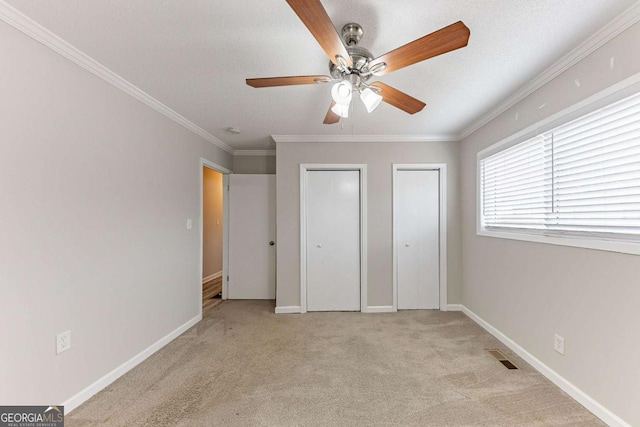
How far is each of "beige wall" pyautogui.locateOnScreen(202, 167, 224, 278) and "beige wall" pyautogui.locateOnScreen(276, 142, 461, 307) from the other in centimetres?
221

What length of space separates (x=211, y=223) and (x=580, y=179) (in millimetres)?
5300

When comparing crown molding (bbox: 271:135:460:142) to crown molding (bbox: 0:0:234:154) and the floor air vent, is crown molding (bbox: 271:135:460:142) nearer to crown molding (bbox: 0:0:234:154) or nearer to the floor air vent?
crown molding (bbox: 0:0:234:154)

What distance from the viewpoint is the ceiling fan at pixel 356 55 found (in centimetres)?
116

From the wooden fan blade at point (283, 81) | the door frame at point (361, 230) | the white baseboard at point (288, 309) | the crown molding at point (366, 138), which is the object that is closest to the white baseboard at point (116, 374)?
the white baseboard at point (288, 309)

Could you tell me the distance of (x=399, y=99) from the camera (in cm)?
186

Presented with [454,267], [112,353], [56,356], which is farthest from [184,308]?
[454,267]

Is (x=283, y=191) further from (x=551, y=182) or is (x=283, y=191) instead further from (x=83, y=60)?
(x=551, y=182)

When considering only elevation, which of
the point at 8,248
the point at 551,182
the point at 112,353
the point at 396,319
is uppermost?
the point at 551,182

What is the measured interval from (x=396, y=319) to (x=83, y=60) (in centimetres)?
373

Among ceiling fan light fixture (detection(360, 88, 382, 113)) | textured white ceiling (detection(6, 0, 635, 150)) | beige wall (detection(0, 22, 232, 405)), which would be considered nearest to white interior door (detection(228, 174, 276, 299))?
beige wall (detection(0, 22, 232, 405))

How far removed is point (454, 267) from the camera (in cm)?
374

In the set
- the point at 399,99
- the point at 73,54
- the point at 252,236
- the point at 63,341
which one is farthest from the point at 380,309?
the point at 73,54

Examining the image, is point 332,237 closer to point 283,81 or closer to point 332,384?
point 332,384

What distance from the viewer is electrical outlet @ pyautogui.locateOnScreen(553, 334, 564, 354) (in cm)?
203
